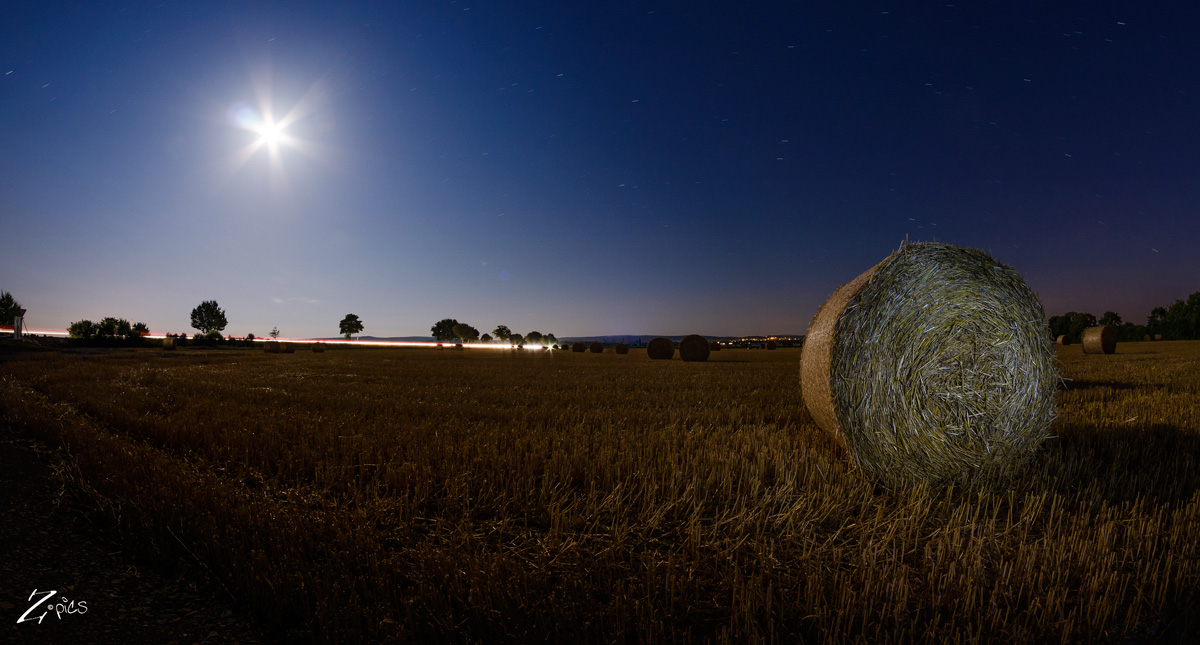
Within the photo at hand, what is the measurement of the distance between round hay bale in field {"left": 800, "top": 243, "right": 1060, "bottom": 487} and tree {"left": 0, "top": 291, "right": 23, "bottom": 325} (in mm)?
110065

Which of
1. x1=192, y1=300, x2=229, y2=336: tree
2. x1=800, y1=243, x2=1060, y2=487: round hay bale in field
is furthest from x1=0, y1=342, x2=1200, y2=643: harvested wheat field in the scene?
x1=192, y1=300, x2=229, y2=336: tree

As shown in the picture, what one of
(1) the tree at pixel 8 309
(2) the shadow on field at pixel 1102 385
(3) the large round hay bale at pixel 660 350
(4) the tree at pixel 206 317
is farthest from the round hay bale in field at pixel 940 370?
(4) the tree at pixel 206 317

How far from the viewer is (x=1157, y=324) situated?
77188 mm

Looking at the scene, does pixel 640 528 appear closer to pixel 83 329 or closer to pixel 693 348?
pixel 693 348

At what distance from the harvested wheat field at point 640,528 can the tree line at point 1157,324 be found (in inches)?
3207

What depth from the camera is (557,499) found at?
402cm

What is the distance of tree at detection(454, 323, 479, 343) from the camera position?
16575cm

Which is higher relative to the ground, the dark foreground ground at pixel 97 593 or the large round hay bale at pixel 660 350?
the large round hay bale at pixel 660 350

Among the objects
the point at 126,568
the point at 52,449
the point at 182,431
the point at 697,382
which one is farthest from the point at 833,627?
the point at 697,382

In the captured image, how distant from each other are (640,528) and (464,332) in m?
168

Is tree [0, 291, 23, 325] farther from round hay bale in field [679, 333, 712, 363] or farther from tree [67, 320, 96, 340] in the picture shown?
round hay bale in field [679, 333, 712, 363]

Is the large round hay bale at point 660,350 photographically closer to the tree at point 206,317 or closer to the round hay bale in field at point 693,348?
the round hay bale in field at point 693,348

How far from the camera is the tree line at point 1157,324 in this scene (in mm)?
68500

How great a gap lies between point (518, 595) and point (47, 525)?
3.86 meters
